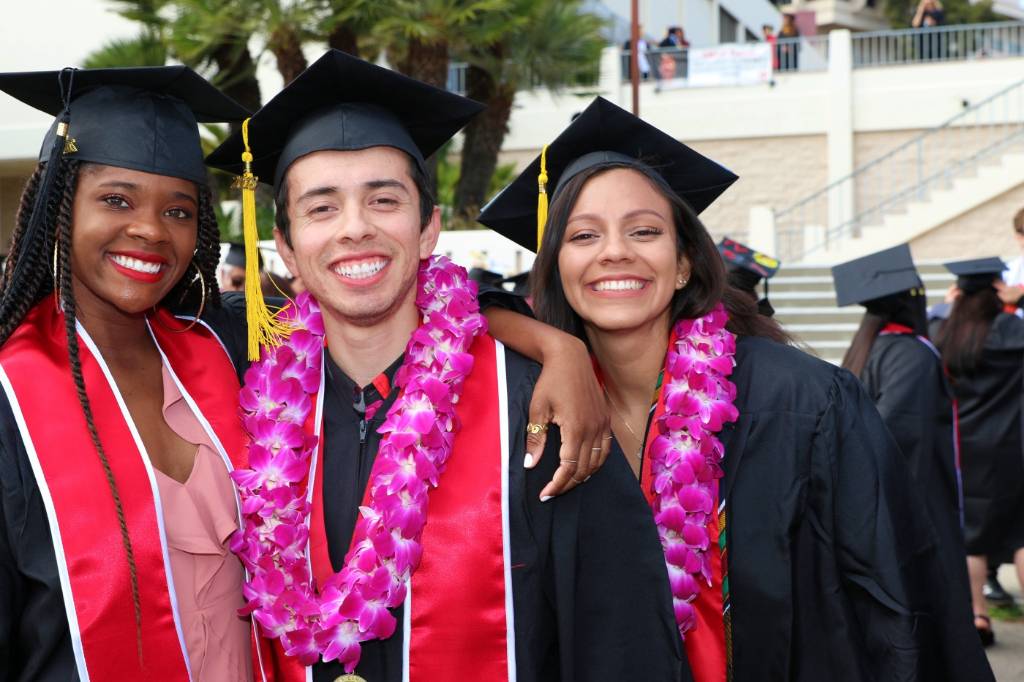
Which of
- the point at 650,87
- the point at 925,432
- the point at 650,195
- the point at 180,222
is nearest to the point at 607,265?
the point at 650,195

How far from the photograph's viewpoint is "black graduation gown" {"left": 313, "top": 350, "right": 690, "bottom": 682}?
7.64ft

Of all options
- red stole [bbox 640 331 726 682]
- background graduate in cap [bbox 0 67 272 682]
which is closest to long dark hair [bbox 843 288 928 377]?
red stole [bbox 640 331 726 682]

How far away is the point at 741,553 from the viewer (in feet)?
8.96

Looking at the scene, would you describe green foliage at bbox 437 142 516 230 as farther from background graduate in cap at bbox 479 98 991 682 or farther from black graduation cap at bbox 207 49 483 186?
black graduation cap at bbox 207 49 483 186

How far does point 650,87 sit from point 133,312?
65.3ft

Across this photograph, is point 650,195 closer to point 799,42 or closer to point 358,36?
point 358,36


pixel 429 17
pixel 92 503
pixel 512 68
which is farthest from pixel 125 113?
pixel 512 68

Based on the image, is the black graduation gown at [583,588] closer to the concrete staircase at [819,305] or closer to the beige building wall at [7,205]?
the beige building wall at [7,205]

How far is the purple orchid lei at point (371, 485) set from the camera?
2324 mm

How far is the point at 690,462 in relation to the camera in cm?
279

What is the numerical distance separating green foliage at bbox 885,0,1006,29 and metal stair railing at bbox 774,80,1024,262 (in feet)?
40.5

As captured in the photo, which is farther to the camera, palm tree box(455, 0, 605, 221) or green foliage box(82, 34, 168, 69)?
palm tree box(455, 0, 605, 221)

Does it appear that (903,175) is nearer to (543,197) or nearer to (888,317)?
(888,317)

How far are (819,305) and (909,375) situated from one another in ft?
32.3
